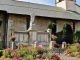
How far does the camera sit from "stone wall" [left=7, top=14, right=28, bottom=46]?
26422 mm

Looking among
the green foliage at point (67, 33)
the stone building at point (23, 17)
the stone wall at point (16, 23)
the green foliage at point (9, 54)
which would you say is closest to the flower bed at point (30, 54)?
the green foliage at point (9, 54)

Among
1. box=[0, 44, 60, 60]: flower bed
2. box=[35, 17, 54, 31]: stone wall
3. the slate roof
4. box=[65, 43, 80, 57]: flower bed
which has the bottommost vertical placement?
box=[65, 43, 80, 57]: flower bed

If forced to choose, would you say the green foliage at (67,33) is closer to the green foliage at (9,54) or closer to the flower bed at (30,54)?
the flower bed at (30,54)

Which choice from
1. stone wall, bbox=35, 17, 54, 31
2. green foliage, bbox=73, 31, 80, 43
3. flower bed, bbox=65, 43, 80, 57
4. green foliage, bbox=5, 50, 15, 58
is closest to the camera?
green foliage, bbox=5, 50, 15, 58

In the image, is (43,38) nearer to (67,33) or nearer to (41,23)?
(67,33)

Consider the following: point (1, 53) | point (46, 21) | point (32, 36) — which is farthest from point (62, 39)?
point (1, 53)

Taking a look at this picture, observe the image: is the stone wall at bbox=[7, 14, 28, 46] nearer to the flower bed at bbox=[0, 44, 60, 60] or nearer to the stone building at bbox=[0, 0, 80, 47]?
the stone building at bbox=[0, 0, 80, 47]

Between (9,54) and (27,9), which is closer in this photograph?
(9,54)

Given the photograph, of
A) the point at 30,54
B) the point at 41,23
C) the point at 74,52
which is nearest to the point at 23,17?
the point at 41,23

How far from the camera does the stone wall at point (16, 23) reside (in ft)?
86.7

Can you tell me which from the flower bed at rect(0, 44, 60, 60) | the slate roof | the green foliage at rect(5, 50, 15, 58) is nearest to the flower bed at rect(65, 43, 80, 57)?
the flower bed at rect(0, 44, 60, 60)

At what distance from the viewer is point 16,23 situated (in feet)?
88.7

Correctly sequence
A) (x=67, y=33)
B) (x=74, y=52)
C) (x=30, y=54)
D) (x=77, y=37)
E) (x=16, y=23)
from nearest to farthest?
1. (x=30, y=54)
2. (x=74, y=52)
3. (x=67, y=33)
4. (x=16, y=23)
5. (x=77, y=37)

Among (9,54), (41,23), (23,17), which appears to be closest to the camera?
(9,54)
